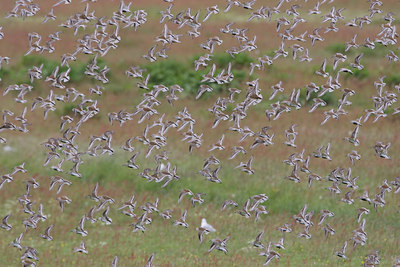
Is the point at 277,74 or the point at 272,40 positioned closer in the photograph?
the point at 277,74

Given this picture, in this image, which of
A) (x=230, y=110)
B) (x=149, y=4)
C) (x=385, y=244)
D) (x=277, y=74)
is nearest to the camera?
(x=385, y=244)

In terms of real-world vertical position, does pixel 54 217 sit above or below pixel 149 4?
above

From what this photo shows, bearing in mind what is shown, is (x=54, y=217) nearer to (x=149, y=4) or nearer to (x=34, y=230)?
(x=34, y=230)

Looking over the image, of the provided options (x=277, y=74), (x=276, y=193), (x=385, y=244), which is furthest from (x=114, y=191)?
(x=277, y=74)

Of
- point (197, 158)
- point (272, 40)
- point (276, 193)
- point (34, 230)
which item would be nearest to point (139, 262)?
point (34, 230)

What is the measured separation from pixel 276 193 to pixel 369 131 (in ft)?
19.7

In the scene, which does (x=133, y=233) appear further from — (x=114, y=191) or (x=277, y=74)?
(x=277, y=74)

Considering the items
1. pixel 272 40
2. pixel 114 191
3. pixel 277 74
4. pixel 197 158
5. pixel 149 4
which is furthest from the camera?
pixel 149 4

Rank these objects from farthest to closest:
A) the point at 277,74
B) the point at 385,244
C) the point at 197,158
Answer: the point at 277,74
the point at 197,158
the point at 385,244

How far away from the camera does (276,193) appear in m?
23.6

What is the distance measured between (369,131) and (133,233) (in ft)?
32.1

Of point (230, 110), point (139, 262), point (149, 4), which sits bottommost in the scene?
point (149, 4)

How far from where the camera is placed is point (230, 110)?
1202 inches

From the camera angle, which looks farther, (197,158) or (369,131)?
(369,131)
